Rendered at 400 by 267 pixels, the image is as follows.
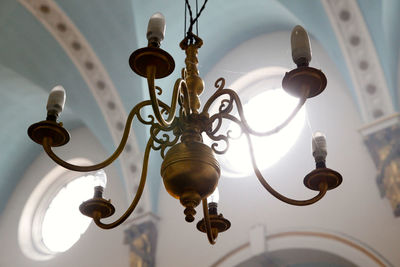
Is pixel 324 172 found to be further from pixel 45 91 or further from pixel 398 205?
pixel 45 91

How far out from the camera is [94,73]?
708 centimetres

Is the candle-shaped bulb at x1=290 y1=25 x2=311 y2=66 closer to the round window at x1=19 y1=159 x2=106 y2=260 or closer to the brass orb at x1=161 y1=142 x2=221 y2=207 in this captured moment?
the brass orb at x1=161 y1=142 x2=221 y2=207

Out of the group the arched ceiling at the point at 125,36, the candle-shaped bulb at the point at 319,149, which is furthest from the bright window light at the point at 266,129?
the candle-shaped bulb at the point at 319,149

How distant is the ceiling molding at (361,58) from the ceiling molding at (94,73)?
2940 millimetres

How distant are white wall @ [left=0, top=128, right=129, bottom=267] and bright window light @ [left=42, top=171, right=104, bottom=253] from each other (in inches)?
12.5

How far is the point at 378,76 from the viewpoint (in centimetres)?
543

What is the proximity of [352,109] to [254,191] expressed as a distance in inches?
56.2

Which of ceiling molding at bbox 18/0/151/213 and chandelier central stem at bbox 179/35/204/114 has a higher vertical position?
ceiling molding at bbox 18/0/151/213

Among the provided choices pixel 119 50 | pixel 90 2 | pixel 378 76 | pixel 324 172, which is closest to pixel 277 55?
pixel 378 76

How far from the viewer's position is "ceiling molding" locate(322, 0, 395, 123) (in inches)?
211

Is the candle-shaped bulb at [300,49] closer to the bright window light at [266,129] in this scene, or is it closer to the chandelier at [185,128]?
the chandelier at [185,128]

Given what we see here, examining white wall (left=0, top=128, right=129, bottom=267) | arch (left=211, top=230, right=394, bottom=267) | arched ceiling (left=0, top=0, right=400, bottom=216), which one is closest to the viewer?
arch (left=211, top=230, right=394, bottom=267)

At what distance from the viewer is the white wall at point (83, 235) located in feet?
22.9

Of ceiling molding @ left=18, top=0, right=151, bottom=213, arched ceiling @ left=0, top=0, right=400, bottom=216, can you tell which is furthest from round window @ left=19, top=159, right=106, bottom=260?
arched ceiling @ left=0, top=0, right=400, bottom=216
